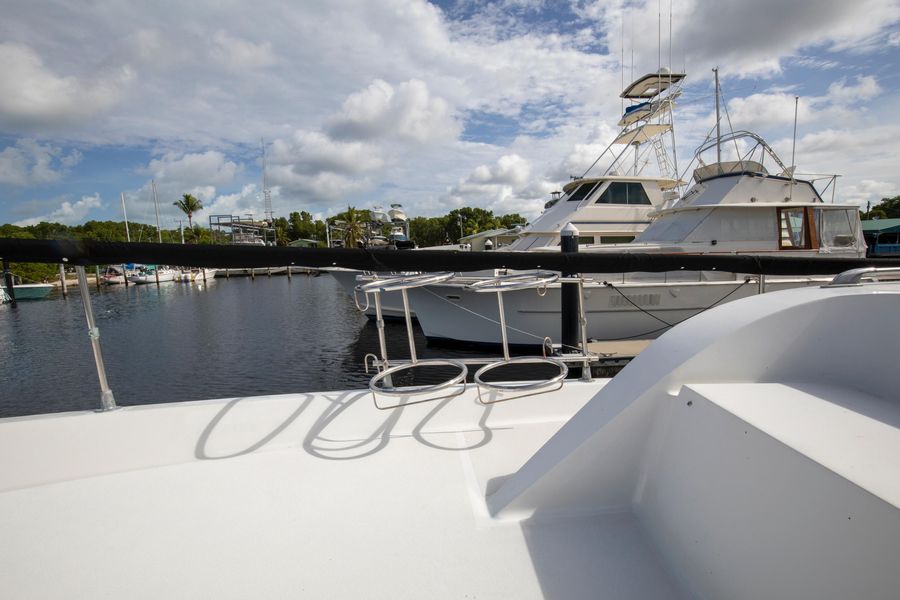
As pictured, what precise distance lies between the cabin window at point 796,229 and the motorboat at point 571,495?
10.6m

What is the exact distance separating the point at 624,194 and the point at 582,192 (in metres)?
1.34

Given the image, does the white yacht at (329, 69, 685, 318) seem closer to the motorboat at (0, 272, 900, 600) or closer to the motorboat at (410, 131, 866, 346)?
the motorboat at (410, 131, 866, 346)

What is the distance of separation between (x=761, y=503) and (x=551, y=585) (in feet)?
2.07

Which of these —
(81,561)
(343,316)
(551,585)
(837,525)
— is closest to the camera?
(837,525)

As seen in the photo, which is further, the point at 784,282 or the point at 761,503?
the point at 784,282

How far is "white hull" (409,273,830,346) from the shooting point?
30.0 feet

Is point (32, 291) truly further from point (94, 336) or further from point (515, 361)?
point (515, 361)

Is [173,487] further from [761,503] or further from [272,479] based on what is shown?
[761,503]

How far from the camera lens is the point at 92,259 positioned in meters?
2.08

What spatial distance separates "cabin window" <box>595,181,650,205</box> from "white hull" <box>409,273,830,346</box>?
4.88m

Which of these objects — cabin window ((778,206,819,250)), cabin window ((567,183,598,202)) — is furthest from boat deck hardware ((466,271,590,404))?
cabin window ((567,183,598,202))

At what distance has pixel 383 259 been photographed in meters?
2.59

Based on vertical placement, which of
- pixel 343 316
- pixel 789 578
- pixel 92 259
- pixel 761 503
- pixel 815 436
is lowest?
pixel 343 316

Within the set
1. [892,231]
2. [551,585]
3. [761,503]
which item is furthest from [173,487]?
[892,231]
